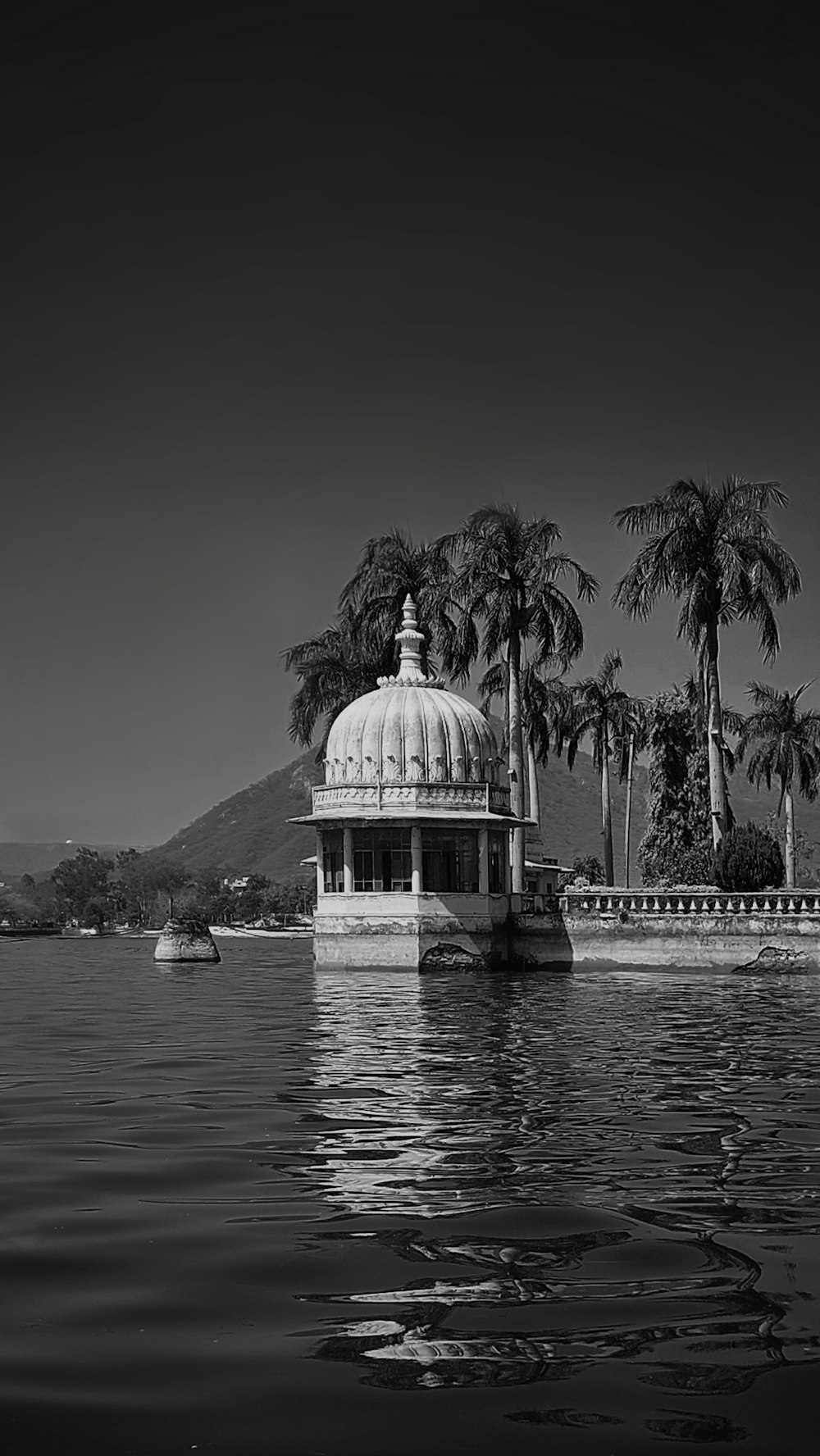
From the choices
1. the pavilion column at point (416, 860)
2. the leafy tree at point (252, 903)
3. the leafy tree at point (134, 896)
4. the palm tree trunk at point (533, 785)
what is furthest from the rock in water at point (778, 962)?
the leafy tree at point (134, 896)

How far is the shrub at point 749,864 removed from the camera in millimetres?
43844

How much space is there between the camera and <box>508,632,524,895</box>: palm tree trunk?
4681 cm

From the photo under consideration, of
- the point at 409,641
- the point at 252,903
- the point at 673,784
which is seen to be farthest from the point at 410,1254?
the point at 252,903

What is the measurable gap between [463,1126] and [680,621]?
38346 mm

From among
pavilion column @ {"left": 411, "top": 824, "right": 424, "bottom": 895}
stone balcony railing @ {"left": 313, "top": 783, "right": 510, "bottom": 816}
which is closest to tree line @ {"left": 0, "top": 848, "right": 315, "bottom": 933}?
stone balcony railing @ {"left": 313, "top": 783, "right": 510, "bottom": 816}

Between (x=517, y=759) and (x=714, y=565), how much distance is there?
9053mm

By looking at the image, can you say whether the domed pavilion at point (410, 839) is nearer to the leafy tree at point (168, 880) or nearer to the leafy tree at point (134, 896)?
the leafy tree at point (134, 896)

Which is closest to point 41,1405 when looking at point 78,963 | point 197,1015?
point 197,1015

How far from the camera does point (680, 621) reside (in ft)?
161

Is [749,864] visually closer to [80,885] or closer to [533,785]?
[533,785]

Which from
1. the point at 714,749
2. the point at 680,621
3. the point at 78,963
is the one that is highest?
the point at 680,621

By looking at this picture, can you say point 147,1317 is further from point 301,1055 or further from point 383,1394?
point 301,1055

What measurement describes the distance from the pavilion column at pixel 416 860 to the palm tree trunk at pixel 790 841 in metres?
21.2

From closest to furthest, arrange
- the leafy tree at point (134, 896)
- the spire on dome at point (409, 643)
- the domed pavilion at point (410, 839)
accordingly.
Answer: the domed pavilion at point (410, 839) < the spire on dome at point (409, 643) < the leafy tree at point (134, 896)
